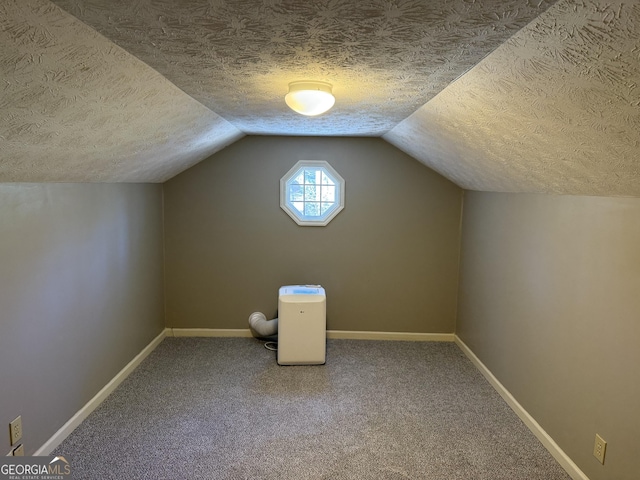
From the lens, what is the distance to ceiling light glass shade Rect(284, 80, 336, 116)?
6.07 ft

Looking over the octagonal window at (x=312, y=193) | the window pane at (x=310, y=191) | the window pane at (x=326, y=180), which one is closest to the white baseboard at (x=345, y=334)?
the octagonal window at (x=312, y=193)

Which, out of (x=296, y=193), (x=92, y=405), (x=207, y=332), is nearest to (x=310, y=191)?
(x=296, y=193)

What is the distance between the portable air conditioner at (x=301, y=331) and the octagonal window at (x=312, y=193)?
856 mm

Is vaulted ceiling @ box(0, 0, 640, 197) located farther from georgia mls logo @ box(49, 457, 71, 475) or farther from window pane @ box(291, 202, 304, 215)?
window pane @ box(291, 202, 304, 215)

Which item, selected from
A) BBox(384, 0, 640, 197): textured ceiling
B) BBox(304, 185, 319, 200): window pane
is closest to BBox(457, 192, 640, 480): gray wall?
BBox(384, 0, 640, 197): textured ceiling

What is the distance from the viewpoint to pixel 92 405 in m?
2.87

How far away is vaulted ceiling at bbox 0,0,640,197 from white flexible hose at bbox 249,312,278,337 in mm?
2072

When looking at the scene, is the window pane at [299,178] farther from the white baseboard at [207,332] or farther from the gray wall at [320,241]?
the white baseboard at [207,332]

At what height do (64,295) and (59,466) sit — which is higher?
(64,295)

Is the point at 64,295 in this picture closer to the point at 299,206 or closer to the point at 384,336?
the point at 299,206

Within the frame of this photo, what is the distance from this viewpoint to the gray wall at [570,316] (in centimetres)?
194

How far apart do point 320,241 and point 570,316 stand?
7.61 feet
